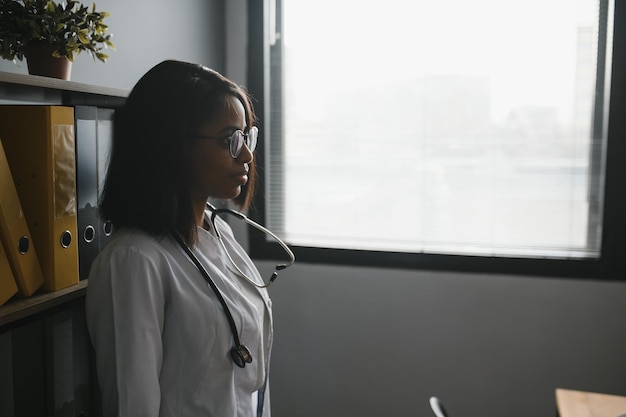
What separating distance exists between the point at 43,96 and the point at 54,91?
11 cm

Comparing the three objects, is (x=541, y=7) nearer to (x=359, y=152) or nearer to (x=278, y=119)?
(x=359, y=152)

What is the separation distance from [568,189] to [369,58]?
35.7 inches

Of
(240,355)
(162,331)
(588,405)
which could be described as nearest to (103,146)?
(162,331)

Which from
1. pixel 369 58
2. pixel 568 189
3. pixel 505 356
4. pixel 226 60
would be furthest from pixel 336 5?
pixel 505 356

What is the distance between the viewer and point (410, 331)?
2.48m

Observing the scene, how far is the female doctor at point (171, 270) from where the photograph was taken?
1.17 metres

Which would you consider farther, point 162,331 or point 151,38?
point 151,38

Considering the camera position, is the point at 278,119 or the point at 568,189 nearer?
the point at 568,189

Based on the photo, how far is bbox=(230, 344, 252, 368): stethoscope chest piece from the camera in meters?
1.28

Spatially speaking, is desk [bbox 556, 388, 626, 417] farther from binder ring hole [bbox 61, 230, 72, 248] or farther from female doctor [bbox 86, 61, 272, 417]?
binder ring hole [bbox 61, 230, 72, 248]

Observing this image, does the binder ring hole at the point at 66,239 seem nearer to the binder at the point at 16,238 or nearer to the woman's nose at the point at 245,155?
the binder at the point at 16,238

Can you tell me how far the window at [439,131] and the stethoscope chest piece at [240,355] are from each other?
1288 mm

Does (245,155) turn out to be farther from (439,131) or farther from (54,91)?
(439,131)

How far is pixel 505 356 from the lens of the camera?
7.82 feet
